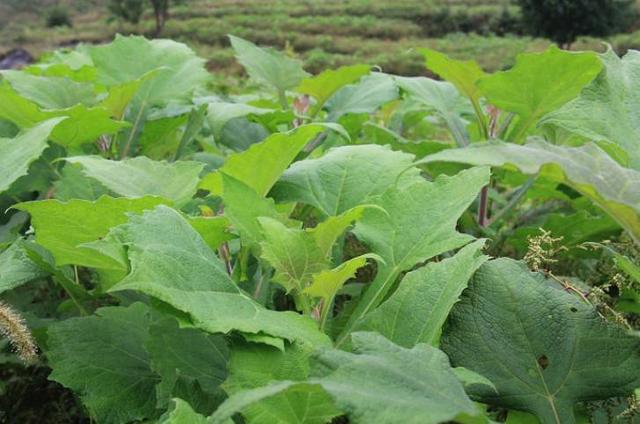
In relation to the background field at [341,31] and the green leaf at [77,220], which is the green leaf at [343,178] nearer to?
the green leaf at [77,220]

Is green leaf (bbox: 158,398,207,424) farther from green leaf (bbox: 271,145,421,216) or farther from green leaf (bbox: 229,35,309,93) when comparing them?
green leaf (bbox: 229,35,309,93)

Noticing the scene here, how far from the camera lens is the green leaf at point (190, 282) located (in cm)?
65

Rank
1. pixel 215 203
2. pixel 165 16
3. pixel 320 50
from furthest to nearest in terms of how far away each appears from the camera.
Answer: pixel 165 16
pixel 320 50
pixel 215 203

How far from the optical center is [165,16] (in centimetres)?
3045

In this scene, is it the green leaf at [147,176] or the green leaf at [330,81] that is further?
the green leaf at [330,81]

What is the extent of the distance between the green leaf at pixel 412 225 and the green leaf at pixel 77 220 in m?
0.27

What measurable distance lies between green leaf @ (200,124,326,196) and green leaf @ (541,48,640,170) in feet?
1.08

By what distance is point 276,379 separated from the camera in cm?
70

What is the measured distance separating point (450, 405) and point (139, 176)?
64 centimetres

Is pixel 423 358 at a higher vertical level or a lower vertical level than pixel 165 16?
higher

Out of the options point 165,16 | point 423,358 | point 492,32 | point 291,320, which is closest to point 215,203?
point 291,320

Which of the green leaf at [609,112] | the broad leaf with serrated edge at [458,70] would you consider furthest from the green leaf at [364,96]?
the green leaf at [609,112]

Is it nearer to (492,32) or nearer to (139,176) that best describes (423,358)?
(139,176)

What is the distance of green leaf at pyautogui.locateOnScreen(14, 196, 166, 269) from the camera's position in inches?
32.1
